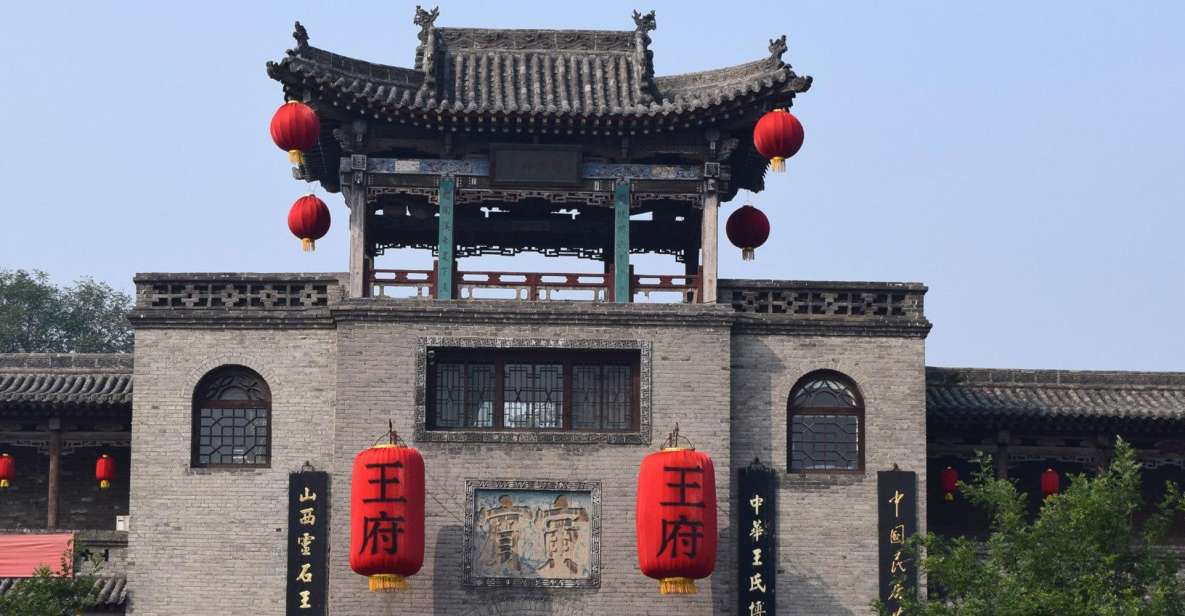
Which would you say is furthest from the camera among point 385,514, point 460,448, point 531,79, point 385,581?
point 531,79

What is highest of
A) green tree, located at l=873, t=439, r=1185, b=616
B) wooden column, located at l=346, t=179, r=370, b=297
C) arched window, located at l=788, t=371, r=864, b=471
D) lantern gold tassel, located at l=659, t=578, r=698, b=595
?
wooden column, located at l=346, t=179, r=370, b=297

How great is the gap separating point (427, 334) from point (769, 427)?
4565 mm

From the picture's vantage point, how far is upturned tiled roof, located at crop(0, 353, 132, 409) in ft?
92.1

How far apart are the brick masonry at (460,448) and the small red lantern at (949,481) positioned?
6.68ft

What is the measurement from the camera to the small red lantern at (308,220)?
93.2 feet

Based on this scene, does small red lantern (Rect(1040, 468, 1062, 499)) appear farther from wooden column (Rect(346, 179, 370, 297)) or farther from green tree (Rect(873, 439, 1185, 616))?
wooden column (Rect(346, 179, 370, 297))

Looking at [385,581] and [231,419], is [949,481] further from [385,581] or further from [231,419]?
[231,419]

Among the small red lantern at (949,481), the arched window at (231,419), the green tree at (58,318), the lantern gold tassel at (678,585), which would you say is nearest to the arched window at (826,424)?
the small red lantern at (949,481)

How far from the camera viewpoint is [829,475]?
87.7 feet

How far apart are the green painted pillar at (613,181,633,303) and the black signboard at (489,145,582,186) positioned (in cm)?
60

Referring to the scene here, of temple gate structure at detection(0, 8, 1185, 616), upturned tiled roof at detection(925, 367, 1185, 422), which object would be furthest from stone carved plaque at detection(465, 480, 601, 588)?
upturned tiled roof at detection(925, 367, 1185, 422)

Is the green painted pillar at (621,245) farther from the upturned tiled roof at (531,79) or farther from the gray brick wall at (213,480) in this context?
the gray brick wall at (213,480)

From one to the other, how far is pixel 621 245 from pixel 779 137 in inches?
100

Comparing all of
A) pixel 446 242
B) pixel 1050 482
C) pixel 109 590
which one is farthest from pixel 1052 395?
pixel 109 590
